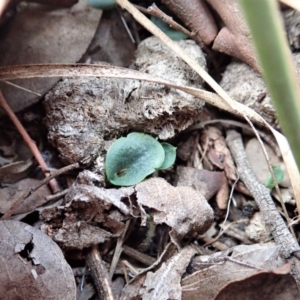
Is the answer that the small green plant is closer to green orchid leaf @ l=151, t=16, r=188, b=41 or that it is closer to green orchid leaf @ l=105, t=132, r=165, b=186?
green orchid leaf @ l=105, t=132, r=165, b=186

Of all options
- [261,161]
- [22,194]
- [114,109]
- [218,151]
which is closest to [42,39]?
[114,109]

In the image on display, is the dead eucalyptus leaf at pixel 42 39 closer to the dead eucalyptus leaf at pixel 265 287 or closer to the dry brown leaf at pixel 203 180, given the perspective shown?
the dry brown leaf at pixel 203 180

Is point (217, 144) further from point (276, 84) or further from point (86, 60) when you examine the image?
point (276, 84)

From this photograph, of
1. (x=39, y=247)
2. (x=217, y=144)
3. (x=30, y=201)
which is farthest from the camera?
(x=217, y=144)

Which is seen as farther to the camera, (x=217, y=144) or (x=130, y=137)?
(x=217, y=144)

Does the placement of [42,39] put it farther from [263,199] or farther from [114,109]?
[263,199]

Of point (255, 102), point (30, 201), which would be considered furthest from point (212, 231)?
point (30, 201)
